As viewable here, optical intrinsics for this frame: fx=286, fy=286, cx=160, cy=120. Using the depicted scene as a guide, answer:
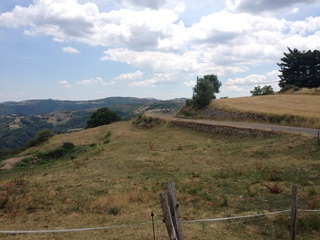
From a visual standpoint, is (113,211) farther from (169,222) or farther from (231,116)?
(231,116)

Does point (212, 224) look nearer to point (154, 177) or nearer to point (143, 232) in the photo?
point (143, 232)

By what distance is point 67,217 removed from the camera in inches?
517

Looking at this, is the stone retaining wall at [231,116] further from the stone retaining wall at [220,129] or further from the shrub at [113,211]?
the shrub at [113,211]

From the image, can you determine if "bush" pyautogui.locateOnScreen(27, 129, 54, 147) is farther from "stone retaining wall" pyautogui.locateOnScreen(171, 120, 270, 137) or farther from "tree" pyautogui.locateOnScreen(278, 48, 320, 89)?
"tree" pyautogui.locateOnScreen(278, 48, 320, 89)

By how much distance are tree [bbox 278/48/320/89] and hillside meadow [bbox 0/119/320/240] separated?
2118 inches

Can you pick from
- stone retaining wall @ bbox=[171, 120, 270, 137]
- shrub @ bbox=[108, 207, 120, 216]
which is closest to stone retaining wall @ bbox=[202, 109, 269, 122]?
stone retaining wall @ bbox=[171, 120, 270, 137]

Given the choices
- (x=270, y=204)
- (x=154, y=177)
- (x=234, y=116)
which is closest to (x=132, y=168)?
(x=154, y=177)

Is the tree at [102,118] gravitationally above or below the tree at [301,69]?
below

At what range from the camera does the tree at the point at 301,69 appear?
71375 mm

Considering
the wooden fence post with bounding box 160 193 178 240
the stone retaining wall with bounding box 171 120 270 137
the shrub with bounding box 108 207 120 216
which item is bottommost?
the shrub with bounding box 108 207 120 216

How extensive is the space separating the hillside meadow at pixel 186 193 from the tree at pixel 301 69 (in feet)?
176

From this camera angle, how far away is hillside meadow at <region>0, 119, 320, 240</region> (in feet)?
34.9

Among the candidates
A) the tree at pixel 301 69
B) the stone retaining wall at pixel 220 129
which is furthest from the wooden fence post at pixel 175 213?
the tree at pixel 301 69

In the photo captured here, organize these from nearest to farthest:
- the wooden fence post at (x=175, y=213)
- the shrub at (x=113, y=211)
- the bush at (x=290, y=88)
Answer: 1. the wooden fence post at (x=175, y=213)
2. the shrub at (x=113, y=211)
3. the bush at (x=290, y=88)
